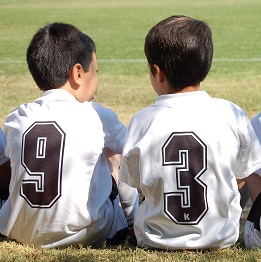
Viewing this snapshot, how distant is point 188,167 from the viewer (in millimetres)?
3418

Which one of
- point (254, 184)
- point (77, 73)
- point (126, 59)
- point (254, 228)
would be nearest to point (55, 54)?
point (77, 73)

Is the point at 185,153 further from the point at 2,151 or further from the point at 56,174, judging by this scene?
the point at 2,151

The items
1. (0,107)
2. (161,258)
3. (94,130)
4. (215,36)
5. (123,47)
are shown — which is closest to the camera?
(161,258)

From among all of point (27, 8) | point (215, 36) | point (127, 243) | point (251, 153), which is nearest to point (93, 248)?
point (127, 243)

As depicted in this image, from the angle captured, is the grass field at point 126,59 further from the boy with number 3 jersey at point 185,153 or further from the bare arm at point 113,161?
the bare arm at point 113,161

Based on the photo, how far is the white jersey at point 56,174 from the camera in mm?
3584

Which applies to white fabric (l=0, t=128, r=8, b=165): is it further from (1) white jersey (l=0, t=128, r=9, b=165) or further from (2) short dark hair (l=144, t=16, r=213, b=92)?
(2) short dark hair (l=144, t=16, r=213, b=92)

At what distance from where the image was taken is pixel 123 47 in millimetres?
14797

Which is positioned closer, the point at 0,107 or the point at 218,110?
the point at 218,110

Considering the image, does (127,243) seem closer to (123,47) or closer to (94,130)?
(94,130)

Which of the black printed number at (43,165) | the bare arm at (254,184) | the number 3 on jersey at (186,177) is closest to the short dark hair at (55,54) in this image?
the black printed number at (43,165)

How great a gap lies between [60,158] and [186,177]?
1.94 feet

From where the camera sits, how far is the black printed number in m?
3.58

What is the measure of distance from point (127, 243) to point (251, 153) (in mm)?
771
